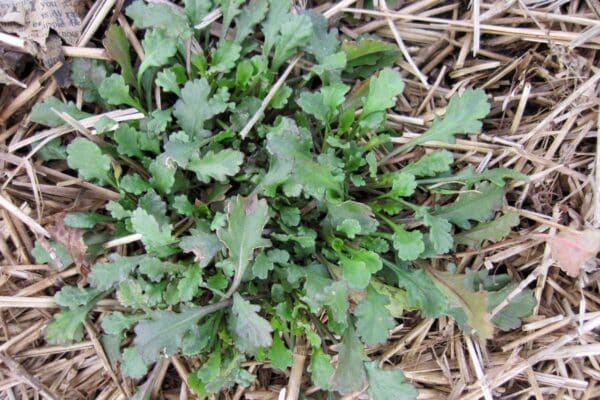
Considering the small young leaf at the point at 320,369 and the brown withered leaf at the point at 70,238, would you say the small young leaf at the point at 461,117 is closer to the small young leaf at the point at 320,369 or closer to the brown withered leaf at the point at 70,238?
the small young leaf at the point at 320,369

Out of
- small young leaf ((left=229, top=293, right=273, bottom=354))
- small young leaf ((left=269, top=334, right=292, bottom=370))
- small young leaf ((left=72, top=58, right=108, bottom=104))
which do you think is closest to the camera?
small young leaf ((left=229, top=293, right=273, bottom=354))

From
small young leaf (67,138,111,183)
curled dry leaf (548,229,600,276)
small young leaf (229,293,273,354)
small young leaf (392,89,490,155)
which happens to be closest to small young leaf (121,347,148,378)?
small young leaf (229,293,273,354)

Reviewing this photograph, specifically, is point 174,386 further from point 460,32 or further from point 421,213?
point 460,32

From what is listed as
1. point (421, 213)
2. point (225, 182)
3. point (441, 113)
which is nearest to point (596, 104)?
point (441, 113)

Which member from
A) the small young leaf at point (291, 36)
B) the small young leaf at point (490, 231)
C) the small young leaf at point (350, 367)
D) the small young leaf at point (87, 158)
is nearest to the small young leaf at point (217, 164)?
the small young leaf at point (87, 158)

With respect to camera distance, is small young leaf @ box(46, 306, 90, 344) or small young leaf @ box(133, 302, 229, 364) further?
small young leaf @ box(46, 306, 90, 344)

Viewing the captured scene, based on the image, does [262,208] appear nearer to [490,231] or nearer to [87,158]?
[87,158]

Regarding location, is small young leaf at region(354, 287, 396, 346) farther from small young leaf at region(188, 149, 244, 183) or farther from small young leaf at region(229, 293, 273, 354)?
small young leaf at region(188, 149, 244, 183)
